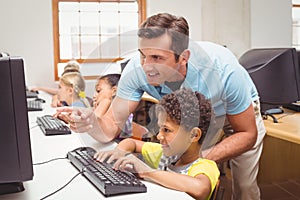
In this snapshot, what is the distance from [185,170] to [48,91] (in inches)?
124

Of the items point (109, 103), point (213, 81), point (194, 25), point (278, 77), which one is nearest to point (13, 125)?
point (213, 81)

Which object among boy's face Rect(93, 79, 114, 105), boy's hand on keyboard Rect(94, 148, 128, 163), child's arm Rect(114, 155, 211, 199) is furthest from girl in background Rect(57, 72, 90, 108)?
child's arm Rect(114, 155, 211, 199)

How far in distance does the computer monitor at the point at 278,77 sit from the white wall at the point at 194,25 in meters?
2.67

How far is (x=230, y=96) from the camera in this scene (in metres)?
1.67

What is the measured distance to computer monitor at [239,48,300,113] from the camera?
2.35m

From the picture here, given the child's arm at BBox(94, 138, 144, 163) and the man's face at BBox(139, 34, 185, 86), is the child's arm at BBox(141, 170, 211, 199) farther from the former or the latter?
the man's face at BBox(139, 34, 185, 86)

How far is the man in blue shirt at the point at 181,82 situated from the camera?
59.7 inches

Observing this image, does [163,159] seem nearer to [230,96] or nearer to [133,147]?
[133,147]

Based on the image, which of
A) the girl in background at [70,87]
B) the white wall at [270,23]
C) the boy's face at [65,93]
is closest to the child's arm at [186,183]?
the girl in background at [70,87]

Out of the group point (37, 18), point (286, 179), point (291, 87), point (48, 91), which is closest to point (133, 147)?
point (291, 87)

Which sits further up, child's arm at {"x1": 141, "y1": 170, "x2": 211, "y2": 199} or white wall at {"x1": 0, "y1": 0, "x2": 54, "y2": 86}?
white wall at {"x1": 0, "y1": 0, "x2": 54, "y2": 86}

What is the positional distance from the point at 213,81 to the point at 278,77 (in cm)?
81

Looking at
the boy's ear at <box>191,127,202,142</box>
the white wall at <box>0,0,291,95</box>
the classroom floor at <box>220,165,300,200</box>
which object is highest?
the white wall at <box>0,0,291,95</box>

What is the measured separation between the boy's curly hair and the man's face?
0.11 metres
